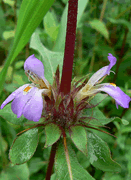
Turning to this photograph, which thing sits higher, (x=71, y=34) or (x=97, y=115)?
(x=71, y=34)

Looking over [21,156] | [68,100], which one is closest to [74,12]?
[68,100]

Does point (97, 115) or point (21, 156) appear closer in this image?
point (21, 156)

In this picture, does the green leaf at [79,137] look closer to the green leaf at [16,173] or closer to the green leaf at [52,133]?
the green leaf at [52,133]

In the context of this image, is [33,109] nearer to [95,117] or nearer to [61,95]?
[61,95]

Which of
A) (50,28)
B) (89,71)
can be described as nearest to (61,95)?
(50,28)

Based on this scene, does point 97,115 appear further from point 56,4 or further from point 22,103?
point 56,4

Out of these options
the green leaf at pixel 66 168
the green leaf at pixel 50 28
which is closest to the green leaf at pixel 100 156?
the green leaf at pixel 66 168
